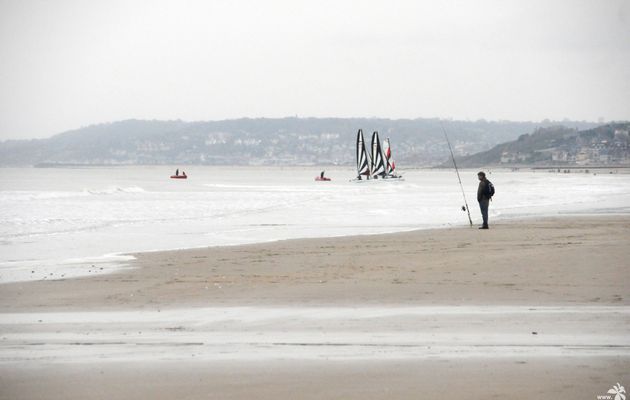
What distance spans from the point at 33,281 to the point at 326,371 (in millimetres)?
6487

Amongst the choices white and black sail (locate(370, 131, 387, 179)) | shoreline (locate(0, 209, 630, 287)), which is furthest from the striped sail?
shoreline (locate(0, 209, 630, 287))

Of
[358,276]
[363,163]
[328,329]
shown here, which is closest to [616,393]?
[328,329]

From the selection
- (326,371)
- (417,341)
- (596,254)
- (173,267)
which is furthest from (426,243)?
(326,371)

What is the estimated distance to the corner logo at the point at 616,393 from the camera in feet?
16.1

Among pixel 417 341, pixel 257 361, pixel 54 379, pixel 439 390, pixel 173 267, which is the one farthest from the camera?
pixel 173 267

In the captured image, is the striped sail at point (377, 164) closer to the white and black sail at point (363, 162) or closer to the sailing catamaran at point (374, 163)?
the sailing catamaran at point (374, 163)

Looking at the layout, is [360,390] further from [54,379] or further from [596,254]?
[596,254]

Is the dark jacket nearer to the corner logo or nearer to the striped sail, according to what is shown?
the corner logo

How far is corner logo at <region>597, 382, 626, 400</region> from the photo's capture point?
16.1 ft

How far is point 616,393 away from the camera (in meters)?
4.98

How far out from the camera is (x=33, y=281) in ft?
35.1

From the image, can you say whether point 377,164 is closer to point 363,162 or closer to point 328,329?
point 363,162

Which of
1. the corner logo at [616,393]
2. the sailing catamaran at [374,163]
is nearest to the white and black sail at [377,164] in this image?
the sailing catamaran at [374,163]

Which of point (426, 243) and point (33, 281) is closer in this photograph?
point (33, 281)
